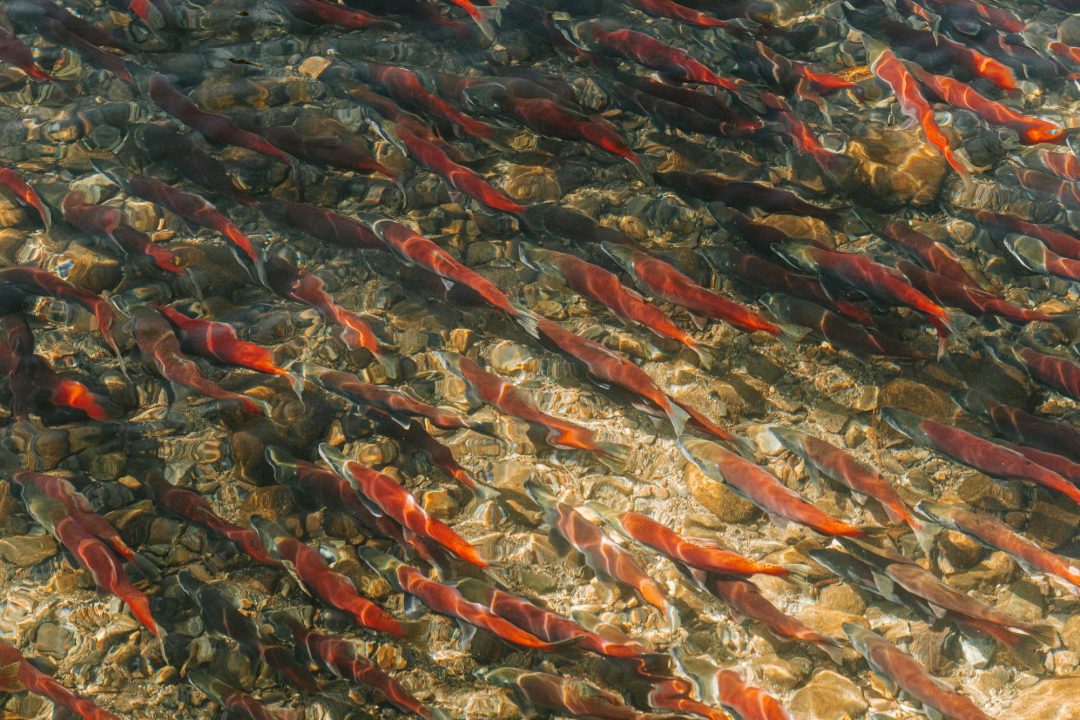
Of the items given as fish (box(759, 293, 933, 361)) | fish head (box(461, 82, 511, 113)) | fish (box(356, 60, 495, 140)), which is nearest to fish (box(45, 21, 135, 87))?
fish (box(356, 60, 495, 140))

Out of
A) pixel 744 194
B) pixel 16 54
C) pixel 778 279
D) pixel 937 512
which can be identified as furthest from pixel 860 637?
pixel 16 54

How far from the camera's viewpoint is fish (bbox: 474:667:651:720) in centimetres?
306

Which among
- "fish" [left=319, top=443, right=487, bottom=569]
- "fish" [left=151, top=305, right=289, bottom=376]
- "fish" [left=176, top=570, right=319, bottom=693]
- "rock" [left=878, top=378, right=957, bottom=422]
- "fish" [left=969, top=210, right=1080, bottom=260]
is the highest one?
"fish" [left=969, top=210, right=1080, bottom=260]

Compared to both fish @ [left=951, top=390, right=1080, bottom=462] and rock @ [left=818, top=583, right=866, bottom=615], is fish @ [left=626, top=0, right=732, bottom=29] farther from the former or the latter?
rock @ [left=818, top=583, right=866, bottom=615]

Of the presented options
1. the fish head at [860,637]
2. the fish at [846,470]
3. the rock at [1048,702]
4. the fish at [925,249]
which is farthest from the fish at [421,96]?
the rock at [1048,702]

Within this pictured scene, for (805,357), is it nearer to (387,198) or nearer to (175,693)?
(387,198)

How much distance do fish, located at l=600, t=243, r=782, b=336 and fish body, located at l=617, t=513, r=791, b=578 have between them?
1.00 m

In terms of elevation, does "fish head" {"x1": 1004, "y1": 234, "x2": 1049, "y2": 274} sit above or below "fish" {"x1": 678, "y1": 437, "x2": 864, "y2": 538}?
above

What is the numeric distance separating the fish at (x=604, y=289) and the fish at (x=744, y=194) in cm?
83

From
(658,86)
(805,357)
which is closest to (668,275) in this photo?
(805,357)

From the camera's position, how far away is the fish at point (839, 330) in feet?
13.4

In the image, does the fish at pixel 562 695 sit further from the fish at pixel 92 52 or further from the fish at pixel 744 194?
the fish at pixel 92 52

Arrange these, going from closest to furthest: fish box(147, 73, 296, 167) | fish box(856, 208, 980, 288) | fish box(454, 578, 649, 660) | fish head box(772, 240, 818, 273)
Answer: fish box(454, 578, 649, 660), fish head box(772, 240, 818, 273), fish box(856, 208, 980, 288), fish box(147, 73, 296, 167)

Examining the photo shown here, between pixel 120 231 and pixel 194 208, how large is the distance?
0.42 meters
